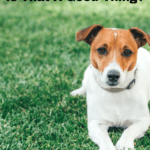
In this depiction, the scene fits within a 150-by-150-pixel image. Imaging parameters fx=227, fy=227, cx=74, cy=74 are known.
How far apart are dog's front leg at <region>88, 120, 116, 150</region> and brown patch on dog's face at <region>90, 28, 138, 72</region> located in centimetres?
80

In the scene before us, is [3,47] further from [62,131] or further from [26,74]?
[62,131]

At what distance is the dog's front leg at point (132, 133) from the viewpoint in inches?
111

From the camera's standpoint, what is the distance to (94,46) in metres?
3.02

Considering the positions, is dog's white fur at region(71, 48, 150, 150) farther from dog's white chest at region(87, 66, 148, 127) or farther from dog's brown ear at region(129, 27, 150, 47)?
dog's brown ear at region(129, 27, 150, 47)

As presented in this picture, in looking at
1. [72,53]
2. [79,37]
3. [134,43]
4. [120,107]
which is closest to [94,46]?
[79,37]

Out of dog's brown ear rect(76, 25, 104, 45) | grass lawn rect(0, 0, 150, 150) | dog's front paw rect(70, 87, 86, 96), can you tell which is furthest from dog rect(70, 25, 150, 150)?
dog's front paw rect(70, 87, 86, 96)

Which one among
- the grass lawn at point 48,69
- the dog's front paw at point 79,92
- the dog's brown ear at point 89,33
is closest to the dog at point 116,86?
the dog's brown ear at point 89,33

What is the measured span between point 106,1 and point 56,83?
22.5 feet

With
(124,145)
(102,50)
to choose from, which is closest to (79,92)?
(102,50)

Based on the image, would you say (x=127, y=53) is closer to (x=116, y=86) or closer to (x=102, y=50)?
(x=102, y=50)

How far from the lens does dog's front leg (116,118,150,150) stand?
2.82 m

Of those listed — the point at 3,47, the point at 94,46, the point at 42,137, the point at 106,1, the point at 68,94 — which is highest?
the point at 106,1

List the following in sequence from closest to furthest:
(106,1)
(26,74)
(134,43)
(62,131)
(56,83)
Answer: (134,43) → (62,131) → (56,83) → (26,74) → (106,1)

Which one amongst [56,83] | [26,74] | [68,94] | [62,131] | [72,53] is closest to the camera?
[62,131]
